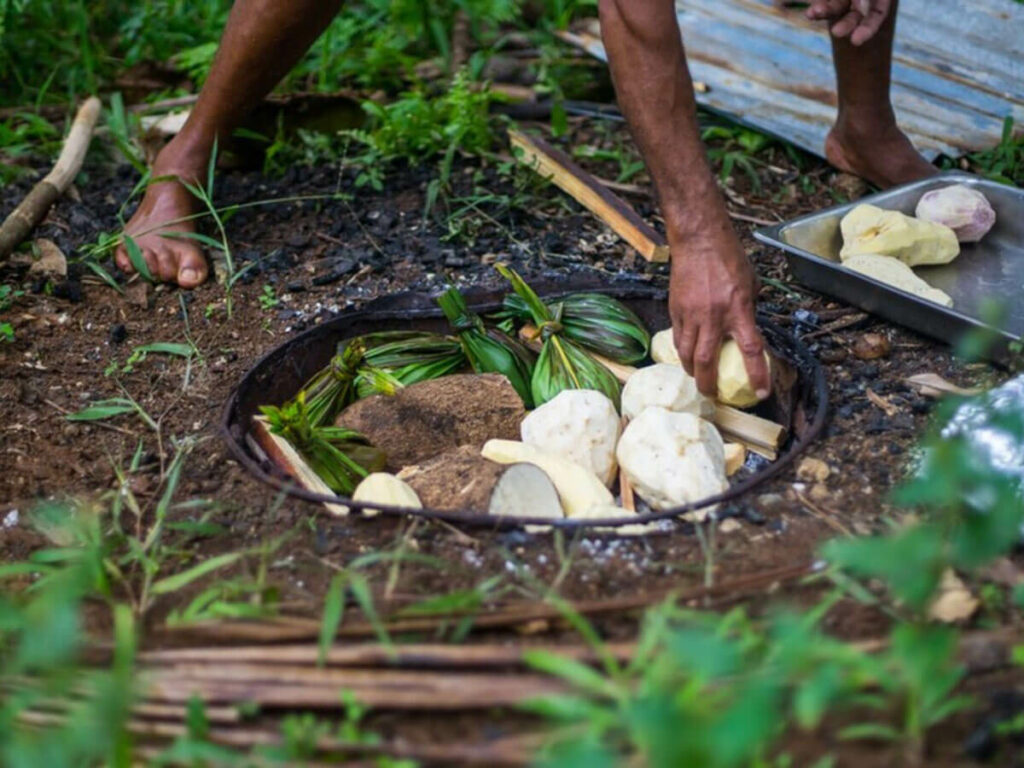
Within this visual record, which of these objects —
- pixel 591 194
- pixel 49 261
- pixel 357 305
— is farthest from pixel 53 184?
pixel 591 194

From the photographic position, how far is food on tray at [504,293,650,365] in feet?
10.2

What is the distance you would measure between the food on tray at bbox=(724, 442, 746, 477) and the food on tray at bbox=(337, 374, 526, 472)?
0.50m

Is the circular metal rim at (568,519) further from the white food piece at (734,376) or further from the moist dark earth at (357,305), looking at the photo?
the white food piece at (734,376)

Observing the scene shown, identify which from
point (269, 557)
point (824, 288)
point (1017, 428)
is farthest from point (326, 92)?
point (1017, 428)

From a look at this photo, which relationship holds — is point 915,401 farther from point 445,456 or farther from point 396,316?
point 396,316

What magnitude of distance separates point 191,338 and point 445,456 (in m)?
0.94

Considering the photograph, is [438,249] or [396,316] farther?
[438,249]

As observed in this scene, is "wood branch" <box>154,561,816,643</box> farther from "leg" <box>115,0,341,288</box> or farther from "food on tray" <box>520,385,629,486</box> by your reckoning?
"leg" <box>115,0,341,288</box>

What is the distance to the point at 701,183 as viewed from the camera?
8.62ft

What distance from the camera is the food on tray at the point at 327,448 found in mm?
2725

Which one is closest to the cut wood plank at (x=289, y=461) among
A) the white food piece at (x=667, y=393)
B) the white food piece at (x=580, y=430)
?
the white food piece at (x=580, y=430)

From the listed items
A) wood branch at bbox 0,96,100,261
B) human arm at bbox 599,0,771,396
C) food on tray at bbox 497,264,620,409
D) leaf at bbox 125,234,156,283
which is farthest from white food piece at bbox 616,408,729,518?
wood branch at bbox 0,96,100,261

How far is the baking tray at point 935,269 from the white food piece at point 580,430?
77 cm

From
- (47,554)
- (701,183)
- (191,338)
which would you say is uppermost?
(701,183)
